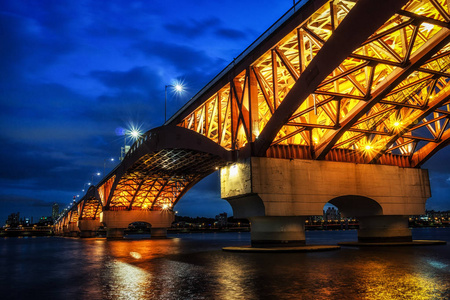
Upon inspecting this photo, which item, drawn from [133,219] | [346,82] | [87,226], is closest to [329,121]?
[346,82]

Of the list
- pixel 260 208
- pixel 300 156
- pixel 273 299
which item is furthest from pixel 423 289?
pixel 300 156

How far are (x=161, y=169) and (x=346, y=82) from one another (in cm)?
3317

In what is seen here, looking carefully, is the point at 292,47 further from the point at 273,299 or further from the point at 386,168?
the point at 273,299

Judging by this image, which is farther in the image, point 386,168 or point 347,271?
point 386,168

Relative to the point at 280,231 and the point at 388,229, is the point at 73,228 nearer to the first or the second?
the point at 280,231

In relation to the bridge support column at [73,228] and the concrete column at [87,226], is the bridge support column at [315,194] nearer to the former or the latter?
the concrete column at [87,226]

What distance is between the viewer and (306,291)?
10.1m

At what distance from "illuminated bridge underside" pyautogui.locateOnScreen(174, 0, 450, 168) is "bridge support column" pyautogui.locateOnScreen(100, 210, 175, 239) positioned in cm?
4214

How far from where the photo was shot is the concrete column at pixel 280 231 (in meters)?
26.3

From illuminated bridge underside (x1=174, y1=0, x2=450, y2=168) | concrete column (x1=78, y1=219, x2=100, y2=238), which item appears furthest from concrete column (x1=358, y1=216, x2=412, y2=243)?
concrete column (x1=78, y1=219, x2=100, y2=238)

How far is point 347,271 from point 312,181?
13201 mm

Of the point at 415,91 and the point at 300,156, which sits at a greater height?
the point at 415,91

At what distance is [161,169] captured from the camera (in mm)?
55344

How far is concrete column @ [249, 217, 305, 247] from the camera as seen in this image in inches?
1036
